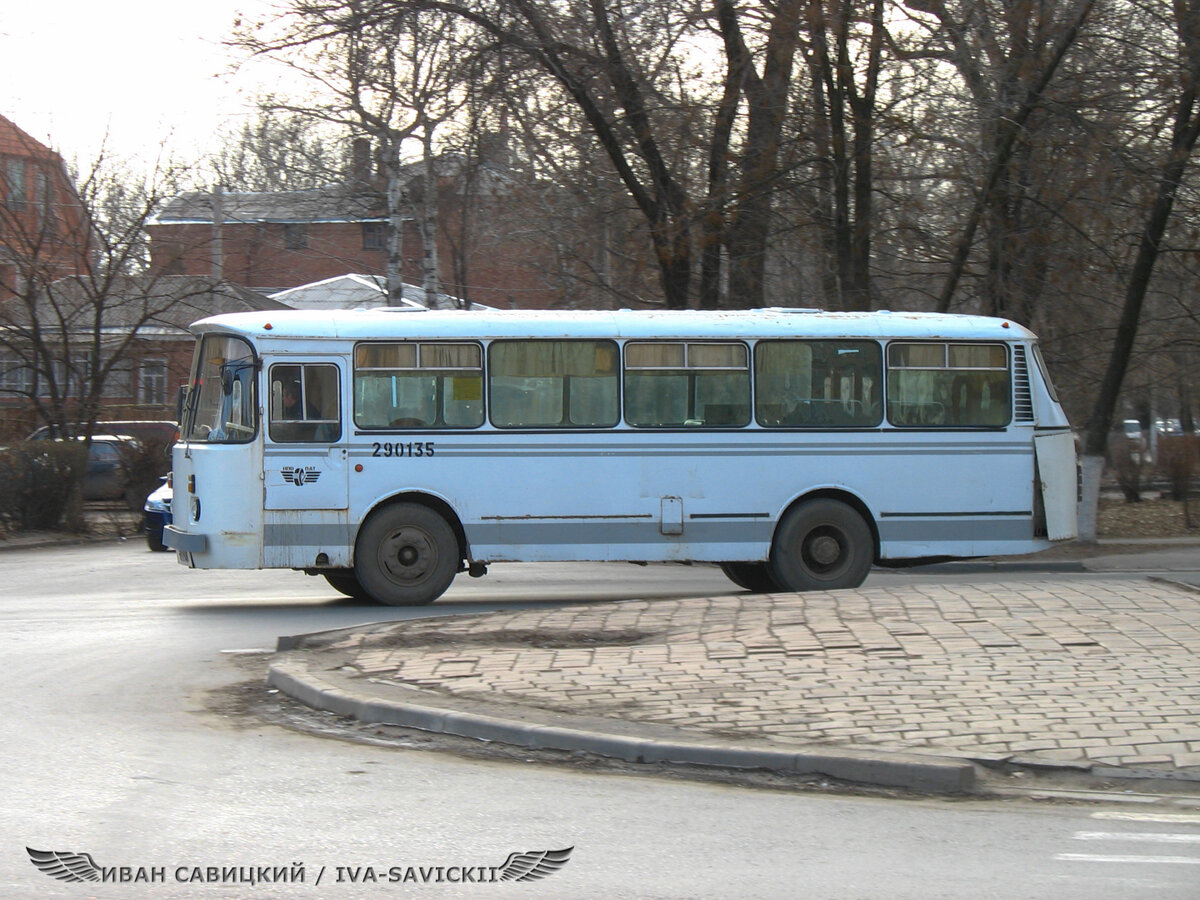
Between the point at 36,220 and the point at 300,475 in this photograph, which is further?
the point at 36,220

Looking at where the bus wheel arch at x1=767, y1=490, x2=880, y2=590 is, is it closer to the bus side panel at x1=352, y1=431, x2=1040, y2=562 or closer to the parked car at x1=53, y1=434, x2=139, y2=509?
the bus side panel at x1=352, y1=431, x2=1040, y2=562

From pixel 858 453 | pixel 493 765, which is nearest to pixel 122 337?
pixel 858 453

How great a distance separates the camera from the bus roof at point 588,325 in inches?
522

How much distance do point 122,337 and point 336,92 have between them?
274 inches

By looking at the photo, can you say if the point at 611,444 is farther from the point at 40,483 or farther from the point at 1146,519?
the point at 1146,519

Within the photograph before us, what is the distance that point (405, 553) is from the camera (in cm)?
1316

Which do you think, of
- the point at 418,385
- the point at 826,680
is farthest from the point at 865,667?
the point at 418,385

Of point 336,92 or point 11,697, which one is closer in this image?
point 11,697

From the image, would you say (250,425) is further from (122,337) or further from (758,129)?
(122,337)

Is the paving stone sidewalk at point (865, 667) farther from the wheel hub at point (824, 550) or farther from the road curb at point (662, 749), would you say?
the wheel hub at point (824, 550)

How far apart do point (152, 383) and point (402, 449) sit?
796 inches

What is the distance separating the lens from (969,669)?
26.8 feet

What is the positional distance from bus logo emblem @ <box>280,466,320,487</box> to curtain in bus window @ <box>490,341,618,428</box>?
211 cm

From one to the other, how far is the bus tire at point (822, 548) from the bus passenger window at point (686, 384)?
126 centimetres
